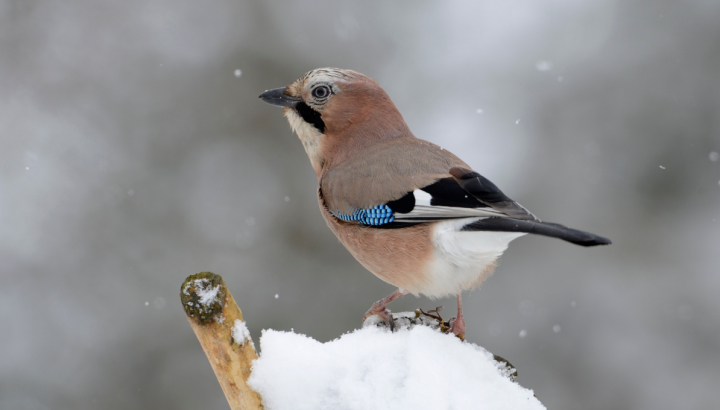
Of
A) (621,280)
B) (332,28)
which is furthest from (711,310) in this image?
(332,28)

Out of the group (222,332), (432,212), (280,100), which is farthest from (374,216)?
(222,332)

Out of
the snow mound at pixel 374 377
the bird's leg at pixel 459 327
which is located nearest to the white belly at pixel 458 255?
the bird's leg at pixel 459 327

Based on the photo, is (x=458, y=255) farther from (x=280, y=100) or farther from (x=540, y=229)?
(x=280, y=100)

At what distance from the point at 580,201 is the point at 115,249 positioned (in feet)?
17.1

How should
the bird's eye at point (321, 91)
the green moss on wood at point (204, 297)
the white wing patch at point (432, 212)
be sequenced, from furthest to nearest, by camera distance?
the bird's eye at point (321, 91) < the white wing patch at point (432, 212) < the green moss on wood at point (204, 297)

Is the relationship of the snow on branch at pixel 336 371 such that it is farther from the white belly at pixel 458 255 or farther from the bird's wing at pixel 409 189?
the bird's wing at pixel 409 189

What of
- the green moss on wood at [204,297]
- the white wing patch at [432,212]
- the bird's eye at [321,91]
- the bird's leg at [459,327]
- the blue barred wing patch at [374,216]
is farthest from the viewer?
the bird's eye at [321,91]

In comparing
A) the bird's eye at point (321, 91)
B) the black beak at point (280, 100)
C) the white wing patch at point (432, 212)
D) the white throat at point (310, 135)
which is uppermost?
the black beak at point (280, 100)

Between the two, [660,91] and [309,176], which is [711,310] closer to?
[660,91]

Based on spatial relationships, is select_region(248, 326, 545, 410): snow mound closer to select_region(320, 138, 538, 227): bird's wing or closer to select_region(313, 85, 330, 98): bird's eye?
select_region(320, 138, 538, 227): bird's wing

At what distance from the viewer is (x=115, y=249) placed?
581cm

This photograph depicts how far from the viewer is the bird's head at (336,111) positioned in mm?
2754

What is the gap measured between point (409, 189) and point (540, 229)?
694 millimetres

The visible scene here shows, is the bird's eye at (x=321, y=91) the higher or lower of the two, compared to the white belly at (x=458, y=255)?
higher
